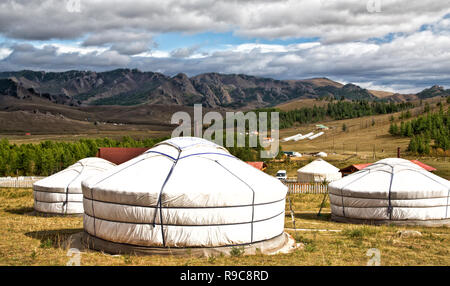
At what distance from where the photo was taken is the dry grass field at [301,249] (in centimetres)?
723

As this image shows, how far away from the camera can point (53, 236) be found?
978cm

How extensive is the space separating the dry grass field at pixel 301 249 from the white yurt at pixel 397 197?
0.59 metres

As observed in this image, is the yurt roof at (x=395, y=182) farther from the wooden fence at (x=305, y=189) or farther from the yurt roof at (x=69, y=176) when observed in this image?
the wooden fence at (x=305, y=189)

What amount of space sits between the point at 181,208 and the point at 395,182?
755 cm

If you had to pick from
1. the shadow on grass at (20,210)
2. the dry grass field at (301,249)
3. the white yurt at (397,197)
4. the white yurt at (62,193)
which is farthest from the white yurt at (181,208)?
the shadow on grass at (20,210)

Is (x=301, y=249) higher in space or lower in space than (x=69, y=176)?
lower

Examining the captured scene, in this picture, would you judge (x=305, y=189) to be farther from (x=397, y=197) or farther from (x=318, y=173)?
(x=397, y=197)

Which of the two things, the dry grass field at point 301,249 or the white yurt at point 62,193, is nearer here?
the dry grass field at point 301,249

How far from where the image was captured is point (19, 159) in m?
38.6

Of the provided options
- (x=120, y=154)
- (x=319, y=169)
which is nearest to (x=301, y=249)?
(x=120, y=154)
